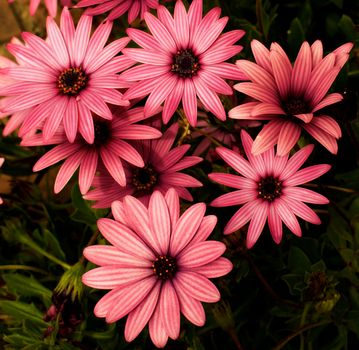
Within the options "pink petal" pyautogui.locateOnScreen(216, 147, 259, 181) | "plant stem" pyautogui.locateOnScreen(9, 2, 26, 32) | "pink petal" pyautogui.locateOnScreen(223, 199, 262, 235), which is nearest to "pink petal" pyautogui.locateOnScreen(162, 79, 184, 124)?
"pink petal" pyautogui.locateOnScreen(216, 147, 259, 181)

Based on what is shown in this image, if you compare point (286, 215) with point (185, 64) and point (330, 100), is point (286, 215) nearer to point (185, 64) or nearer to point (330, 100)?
point (330, 100)

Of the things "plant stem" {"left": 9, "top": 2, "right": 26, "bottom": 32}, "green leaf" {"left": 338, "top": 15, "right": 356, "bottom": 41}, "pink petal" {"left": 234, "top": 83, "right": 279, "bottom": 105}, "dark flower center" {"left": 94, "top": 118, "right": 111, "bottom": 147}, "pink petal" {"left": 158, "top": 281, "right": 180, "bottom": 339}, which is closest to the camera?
"pink petal" {"left": 158, "top": 281, "right": 180, "bottom": 339}

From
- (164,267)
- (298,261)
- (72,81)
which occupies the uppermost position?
(72,81)

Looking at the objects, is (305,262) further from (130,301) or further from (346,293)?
(130,301)

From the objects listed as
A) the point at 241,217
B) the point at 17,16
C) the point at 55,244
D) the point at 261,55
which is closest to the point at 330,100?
the point at 261,55

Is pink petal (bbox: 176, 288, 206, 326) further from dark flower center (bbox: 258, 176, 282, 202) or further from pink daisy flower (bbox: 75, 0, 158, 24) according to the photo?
pink daisy flower (bbox: 75, 0, 158, 24)

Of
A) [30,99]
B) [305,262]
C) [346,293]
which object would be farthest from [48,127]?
[346,293]

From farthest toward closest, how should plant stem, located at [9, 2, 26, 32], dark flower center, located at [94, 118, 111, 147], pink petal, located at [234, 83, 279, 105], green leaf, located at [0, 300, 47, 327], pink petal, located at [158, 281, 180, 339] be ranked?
plant stem, located at [9, 2, 26, 32]
green leaf, located at [0, 300, 47, 327]
dark flower center, located at [94, 118, 111, 147]
pink petal, located at [234, 83, 279, 105]
pink petal, located at [158, 281, 180, 339]
